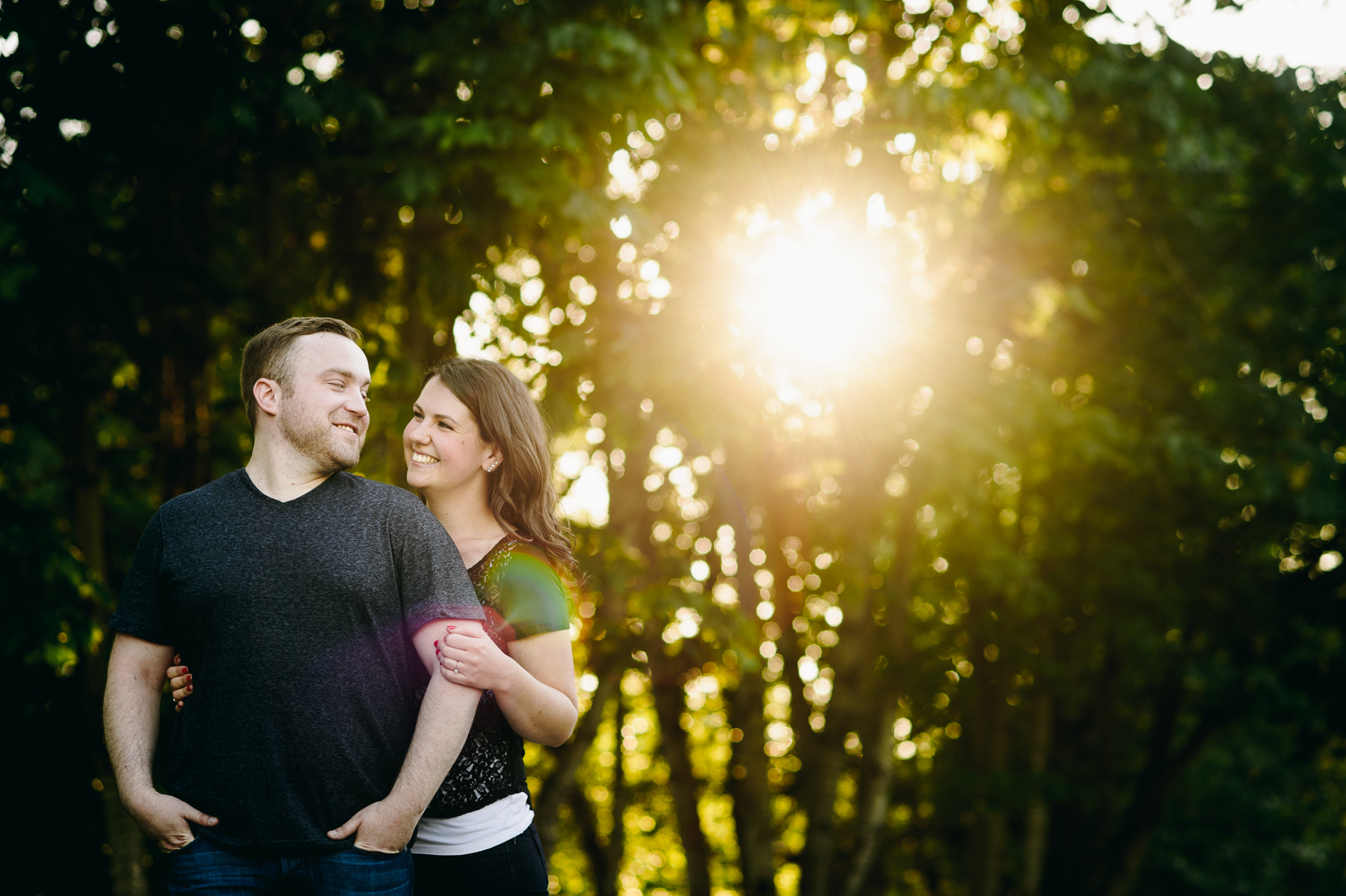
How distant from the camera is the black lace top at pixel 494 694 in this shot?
7.72 ft

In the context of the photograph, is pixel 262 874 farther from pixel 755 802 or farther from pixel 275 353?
pixel 755 802

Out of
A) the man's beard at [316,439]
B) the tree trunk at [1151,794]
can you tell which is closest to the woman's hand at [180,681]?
the man's beard at [316,439]

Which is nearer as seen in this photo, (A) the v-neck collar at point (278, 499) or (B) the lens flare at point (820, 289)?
(A) the v-neck collar at point (278, 499)

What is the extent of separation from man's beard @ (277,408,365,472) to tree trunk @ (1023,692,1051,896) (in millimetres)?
11300

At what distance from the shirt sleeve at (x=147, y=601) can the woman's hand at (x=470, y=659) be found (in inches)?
23.2

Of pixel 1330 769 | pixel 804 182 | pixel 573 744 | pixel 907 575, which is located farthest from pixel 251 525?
pixel 1330 769

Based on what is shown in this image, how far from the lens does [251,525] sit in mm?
2102

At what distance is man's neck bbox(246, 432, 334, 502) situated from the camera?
2.17 m

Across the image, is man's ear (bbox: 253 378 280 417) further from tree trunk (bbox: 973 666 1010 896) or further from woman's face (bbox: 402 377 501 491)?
tree trunk (bbox: 973 666 1010 896)

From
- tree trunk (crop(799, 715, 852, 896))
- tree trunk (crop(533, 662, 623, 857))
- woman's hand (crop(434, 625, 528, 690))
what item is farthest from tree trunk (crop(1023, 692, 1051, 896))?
woman's hand (crop(434, 625, 528, 690))

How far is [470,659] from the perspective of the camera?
2.10m

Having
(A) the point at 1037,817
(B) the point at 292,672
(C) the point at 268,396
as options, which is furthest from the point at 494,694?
(A) the point at 1037,817

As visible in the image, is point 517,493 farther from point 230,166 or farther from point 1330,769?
point 1330,769

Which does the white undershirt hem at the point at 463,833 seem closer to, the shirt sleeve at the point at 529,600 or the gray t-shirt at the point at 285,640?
the gray t-shirt at the point at 285,640
